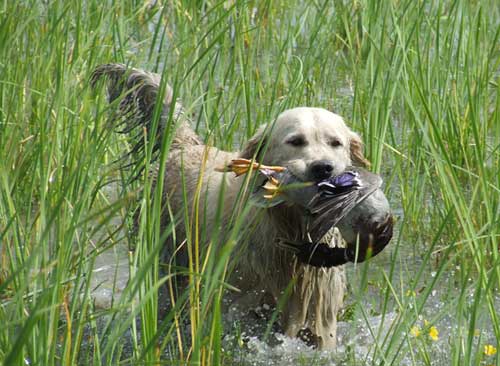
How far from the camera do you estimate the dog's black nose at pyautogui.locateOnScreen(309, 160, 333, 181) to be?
12.0 ft

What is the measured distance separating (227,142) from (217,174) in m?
0.66

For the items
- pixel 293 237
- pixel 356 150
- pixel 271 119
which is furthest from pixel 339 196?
pixel 271 119

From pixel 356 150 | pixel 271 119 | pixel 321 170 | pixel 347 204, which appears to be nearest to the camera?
pixel 347 204

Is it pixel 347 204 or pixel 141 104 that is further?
pixel 141 104

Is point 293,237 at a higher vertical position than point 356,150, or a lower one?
lower

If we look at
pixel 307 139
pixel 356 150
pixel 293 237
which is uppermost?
pixel 307 139

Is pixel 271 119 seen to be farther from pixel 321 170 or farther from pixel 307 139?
pixel 321 170

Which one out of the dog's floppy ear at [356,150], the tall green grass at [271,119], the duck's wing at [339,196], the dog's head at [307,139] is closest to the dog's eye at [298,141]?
the dog's head at [307,139]

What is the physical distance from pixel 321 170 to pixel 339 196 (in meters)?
0.31

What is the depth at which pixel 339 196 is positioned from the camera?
3365 millimetres

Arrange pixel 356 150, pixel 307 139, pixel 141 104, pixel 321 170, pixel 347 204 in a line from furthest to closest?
1. pixel 141 104
2. pixel 356 150
3. pixel 307 139
4. pixel 321 170
5. pixel 347 204

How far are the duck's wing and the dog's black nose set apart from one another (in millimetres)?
137

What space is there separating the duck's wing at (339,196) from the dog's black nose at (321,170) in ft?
0.45

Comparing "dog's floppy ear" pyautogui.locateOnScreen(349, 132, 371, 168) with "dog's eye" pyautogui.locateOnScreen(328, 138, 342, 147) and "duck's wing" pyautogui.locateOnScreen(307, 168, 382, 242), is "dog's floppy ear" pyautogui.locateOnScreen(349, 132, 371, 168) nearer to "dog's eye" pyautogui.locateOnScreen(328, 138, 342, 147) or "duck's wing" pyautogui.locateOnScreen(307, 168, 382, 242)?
"dog's eye" pyautogui.locateOnScreen(328, 138, 342, 147)
